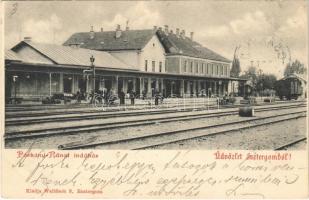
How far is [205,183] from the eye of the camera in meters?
6.04

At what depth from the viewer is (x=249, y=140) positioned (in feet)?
23.4

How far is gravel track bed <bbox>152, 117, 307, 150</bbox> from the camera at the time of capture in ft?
21.3

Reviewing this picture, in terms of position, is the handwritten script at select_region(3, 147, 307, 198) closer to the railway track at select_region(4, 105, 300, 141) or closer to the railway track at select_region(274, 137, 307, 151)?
the railway track at select_region(274, 137, 307, 151)

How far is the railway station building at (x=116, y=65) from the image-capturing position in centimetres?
948

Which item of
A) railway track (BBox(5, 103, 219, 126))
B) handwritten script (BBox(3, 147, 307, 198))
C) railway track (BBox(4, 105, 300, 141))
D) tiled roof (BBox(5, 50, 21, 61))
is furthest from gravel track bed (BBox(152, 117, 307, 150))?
railway track (BBox(5, 103, 219, 126))

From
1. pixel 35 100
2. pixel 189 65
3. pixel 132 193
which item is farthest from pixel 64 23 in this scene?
pixel 189 65

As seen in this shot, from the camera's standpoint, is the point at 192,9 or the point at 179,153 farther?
the point at 192,9

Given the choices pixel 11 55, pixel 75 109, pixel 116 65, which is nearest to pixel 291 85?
pixel 75 109

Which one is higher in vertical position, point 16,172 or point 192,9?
point 192,9

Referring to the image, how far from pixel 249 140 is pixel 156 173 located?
1772mm

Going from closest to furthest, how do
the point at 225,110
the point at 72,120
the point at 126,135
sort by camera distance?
the point at 126,135, the point at 72,120, the point at 225,110

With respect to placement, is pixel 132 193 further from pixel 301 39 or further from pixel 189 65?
pixel 189 65

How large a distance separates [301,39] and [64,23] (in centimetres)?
330

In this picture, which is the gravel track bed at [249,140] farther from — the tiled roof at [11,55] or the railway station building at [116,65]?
the tiled roof at [11,55]
